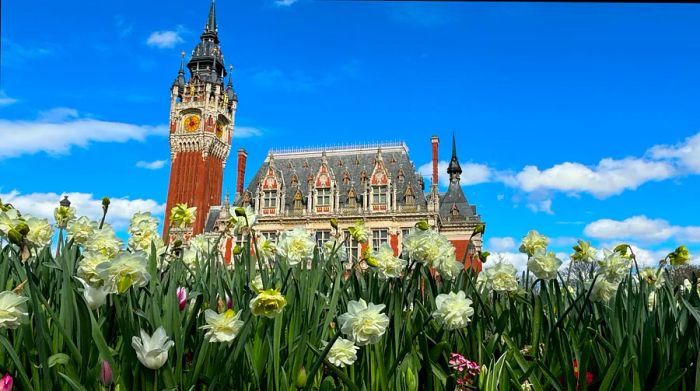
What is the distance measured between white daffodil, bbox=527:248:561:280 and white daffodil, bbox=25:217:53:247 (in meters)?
2.68

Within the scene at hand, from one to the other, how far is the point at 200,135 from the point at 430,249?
122 feet


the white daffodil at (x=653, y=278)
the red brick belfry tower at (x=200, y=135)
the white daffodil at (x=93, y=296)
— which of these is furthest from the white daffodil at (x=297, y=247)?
the red brick belfry tower at (x=200, y=135)

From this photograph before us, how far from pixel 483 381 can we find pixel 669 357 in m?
0.85

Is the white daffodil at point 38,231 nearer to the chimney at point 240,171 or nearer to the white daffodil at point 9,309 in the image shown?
the white daffodil at point 9,309

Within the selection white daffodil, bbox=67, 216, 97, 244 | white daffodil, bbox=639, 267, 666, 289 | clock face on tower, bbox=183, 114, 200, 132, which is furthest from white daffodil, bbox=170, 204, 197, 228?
clock face on tower, bbox=183, 114, 200, 132

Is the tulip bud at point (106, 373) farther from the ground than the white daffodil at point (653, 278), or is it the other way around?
the white daffodil at point (653, 278)

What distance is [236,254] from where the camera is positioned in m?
3.51

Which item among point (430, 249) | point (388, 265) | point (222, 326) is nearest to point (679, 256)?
point (430, 249)

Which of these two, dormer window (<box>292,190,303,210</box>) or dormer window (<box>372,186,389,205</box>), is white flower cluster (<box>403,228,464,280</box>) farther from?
dormer window (<box>292,190,303,210</box>)

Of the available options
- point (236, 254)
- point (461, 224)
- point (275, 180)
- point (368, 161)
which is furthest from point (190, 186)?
point (236, 254)

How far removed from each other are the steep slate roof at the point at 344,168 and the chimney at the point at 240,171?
2076mm

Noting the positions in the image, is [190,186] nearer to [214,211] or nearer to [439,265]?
[214,211]

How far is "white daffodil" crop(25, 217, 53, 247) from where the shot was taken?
2.85m

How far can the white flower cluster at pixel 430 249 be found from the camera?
265cm
